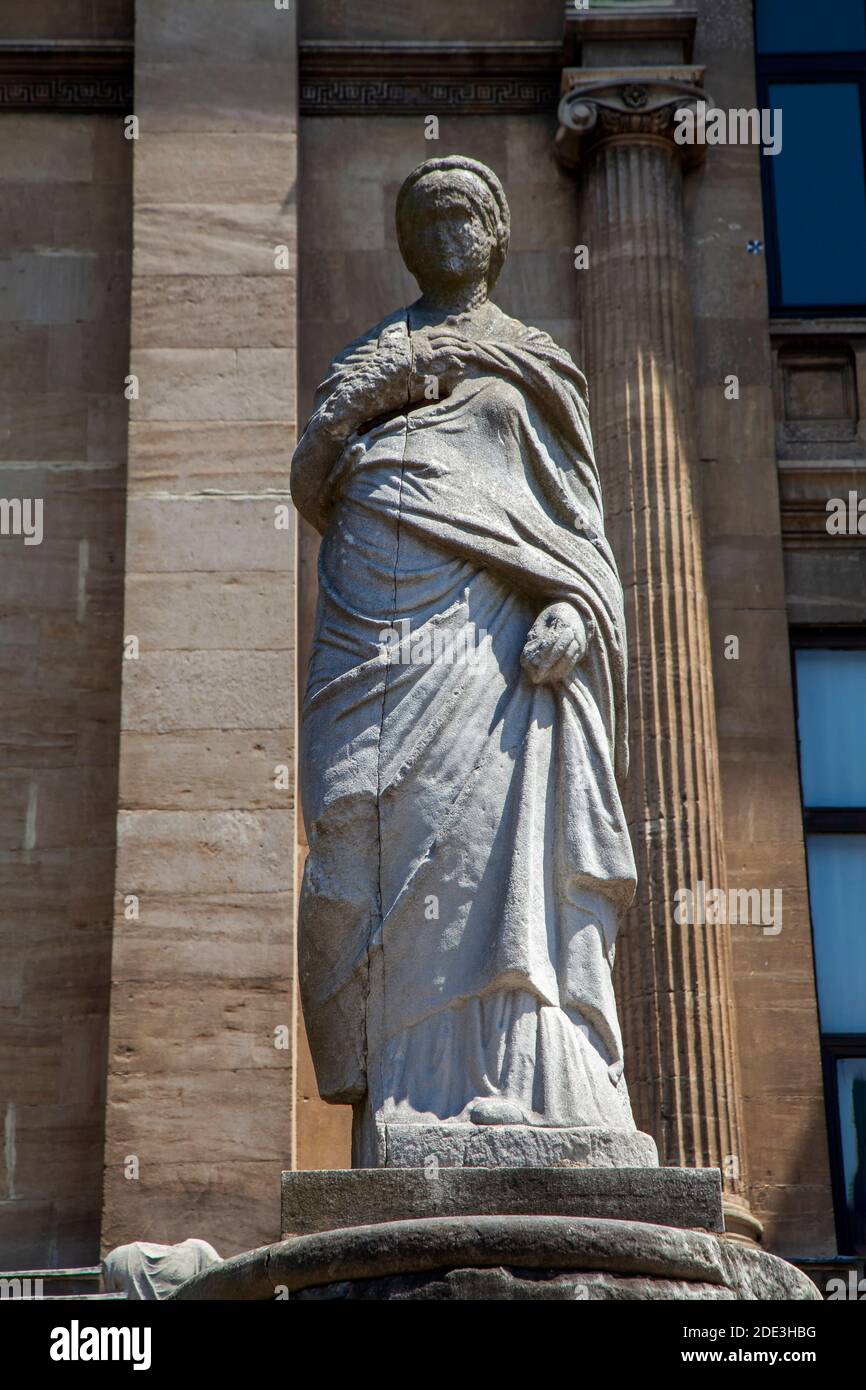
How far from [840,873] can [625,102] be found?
5.01 meters

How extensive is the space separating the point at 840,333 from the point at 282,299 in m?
3.57

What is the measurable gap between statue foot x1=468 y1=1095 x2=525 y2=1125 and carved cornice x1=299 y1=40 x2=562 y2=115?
990 cm

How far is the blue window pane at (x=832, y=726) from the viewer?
1505 centimetres

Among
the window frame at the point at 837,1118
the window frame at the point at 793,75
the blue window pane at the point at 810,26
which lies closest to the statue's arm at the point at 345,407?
the window frame at the point at 837,1118

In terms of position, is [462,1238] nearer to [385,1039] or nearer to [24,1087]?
[385,1039]

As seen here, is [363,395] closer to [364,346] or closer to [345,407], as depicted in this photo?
[345,407]

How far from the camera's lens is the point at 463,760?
27.3 ft

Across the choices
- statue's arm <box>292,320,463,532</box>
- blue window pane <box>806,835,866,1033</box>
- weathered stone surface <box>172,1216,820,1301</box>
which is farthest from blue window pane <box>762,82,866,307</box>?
weathered stone surface <box>172,1216,820,1301</box>

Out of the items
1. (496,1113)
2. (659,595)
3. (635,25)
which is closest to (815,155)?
(635,25)

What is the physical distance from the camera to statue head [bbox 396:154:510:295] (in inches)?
369

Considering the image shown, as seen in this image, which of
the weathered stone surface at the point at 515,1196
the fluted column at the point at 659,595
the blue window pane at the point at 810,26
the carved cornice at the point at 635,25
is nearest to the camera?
the weathered stone surface at the point at 515,1196

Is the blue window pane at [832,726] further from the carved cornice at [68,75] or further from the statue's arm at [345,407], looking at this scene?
the statue's arm at [345,407]

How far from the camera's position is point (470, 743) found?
835cm
